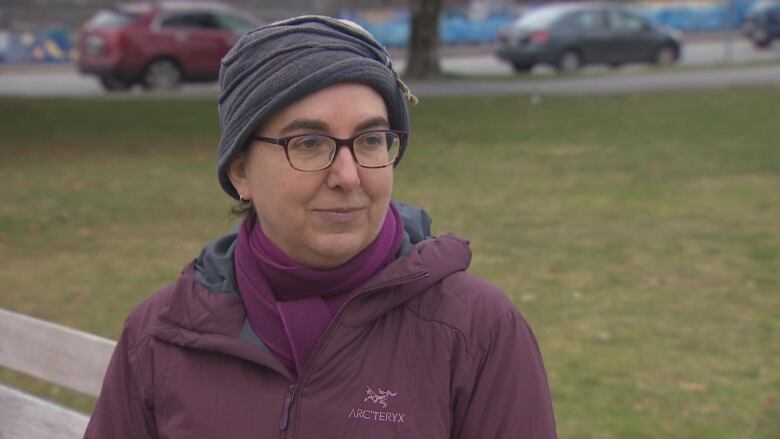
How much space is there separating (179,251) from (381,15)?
1347 inches

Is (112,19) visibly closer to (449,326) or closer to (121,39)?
(121,39)

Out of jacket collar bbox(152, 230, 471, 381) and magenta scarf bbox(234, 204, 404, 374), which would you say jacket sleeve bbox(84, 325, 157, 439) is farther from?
magenta scarf bbox(234, 204, 404, 374)

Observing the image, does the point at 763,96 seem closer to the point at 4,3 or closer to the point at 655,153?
the point at 655,153

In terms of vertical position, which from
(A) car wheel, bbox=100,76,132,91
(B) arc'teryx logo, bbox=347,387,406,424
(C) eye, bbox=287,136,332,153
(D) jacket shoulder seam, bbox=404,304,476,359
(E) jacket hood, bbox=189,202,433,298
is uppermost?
(C) eye, bbox=287,136,332,153

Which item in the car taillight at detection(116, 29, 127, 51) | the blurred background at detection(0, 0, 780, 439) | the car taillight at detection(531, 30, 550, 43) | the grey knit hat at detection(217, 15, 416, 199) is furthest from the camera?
the car taillight at detection(531, 30, 550, 43)

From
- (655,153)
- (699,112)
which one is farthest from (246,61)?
(699,112)

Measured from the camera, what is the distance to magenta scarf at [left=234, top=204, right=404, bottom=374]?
2.12 m

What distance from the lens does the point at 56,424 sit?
3164mm

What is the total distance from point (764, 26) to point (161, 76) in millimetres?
18089

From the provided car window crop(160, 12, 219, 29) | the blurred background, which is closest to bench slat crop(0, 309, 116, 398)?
the blurred background

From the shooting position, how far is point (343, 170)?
205 cm

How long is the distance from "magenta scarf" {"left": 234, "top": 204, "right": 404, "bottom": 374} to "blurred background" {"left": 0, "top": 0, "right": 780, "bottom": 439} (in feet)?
8.94

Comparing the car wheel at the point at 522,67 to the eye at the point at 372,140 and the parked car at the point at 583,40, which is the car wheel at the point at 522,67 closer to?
the parked car at the point at 583,40

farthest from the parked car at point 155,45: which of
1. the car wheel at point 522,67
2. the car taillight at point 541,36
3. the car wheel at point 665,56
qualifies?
the car wheel at point 665,56
